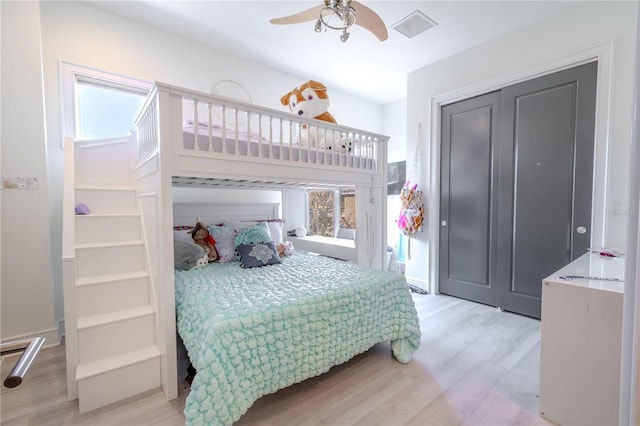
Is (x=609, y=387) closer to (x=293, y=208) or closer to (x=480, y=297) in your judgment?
(x=480, y=297)

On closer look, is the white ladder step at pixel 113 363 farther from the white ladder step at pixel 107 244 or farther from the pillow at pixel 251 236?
the pillow at pixel 251 236

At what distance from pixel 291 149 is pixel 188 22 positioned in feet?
6.05

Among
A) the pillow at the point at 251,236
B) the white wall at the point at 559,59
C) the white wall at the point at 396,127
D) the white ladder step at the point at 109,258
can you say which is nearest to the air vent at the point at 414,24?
the white wall at the point at 559,59

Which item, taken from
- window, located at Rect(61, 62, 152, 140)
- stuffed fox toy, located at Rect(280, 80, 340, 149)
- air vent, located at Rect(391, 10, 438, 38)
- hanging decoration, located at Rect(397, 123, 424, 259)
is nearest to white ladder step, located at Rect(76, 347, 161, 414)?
stuffed fox toy, located at Rect(280, 80, 340, 149)

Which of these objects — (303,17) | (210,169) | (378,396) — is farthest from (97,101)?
(378,396)

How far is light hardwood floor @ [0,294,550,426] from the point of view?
58.8 inches

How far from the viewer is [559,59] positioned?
8.36ft

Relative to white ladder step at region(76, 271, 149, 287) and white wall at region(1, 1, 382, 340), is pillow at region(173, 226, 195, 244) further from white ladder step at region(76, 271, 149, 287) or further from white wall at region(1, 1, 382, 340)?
white wall at region(1, 1, 382, 340)

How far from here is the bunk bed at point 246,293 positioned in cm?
135

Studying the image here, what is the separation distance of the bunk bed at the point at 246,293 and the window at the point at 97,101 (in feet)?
2.35

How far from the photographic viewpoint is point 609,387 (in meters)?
Answer: 1.32

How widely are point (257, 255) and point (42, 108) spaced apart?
6.73 feet

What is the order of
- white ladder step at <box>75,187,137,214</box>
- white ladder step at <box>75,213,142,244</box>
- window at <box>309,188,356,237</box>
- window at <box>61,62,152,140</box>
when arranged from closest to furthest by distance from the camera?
white ladder step at <box>75,213,142,244</box> → white ladder step at <box>75,187,137,214</box> → window at <box>61,62,152,140</box> → window at <box>309,188,356,237</box>

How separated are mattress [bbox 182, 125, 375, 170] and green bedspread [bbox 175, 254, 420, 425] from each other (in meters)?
0.89
